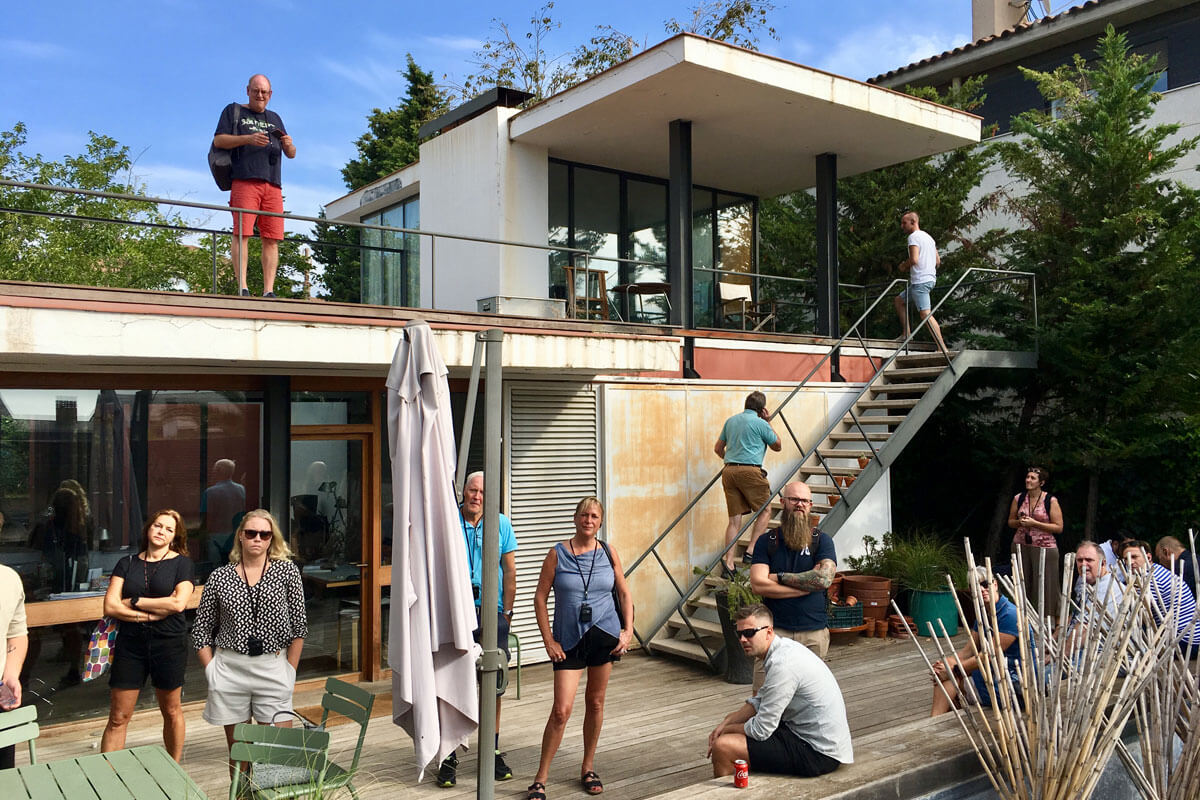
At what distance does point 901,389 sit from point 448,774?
24.5ft

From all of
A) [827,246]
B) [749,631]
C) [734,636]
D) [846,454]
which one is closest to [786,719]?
[749,631]

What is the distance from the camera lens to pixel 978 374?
1338 centimetres

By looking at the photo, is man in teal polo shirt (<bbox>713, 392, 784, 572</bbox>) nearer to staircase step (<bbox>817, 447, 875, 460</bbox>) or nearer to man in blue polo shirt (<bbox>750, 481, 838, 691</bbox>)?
staircase step (<bbox>817, 447, 875, 460</bbox>)

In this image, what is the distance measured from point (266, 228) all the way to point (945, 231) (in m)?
11.2

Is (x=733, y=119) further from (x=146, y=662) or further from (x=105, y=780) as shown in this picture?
(x=105, y=780)

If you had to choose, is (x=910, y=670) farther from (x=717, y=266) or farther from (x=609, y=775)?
(x=717, y=266)

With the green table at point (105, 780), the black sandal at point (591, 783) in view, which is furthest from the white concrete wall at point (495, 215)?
the green table at point (105, 780)

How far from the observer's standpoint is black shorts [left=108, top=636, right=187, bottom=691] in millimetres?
5383

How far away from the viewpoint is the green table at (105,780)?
3.93m

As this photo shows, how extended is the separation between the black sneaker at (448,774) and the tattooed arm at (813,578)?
2.41m

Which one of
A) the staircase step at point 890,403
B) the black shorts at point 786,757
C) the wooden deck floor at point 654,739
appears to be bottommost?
the wooden deck floor at point 654,739

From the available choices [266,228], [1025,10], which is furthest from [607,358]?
[1025,10]

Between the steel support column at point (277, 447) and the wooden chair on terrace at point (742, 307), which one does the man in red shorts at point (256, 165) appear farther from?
the wooden chair on terrace at point (742, 307)

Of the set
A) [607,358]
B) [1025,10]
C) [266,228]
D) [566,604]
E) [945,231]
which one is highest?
[1025,10]
